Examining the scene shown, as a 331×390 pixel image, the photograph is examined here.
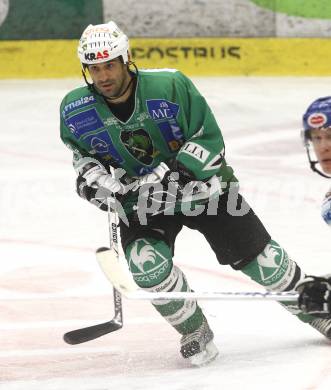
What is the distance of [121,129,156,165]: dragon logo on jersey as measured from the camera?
3.50 metres

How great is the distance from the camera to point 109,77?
11.1 feet

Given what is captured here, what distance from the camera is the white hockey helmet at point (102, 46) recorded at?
3402 mm

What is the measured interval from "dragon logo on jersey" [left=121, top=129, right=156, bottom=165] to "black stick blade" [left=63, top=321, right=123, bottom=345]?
556mm

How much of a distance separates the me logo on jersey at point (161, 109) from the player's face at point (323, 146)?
89cm

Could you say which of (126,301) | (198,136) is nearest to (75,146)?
(198,136)

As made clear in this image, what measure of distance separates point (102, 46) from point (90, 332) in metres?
0.94

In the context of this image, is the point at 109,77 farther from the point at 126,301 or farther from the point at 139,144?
the point at 126,301

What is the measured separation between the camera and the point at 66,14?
8.75 m

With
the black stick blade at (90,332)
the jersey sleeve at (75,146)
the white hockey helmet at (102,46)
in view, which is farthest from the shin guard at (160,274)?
the white hockey helmet at (102,46)

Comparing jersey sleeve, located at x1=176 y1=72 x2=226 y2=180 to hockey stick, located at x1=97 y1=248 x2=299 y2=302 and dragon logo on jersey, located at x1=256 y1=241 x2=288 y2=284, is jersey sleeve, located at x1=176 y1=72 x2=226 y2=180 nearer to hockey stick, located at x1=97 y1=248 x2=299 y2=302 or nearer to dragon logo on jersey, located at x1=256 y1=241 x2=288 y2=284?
dragon logo on jersey, located at x1=256 y1=241 x2=288 y2=284

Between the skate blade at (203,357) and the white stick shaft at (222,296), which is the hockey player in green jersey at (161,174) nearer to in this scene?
the skate blade at (203,357)

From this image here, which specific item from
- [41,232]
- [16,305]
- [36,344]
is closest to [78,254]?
[41,232]

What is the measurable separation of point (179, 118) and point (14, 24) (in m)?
5.52

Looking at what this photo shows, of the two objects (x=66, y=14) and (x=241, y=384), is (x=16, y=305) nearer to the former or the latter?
(x=241, y=384)
